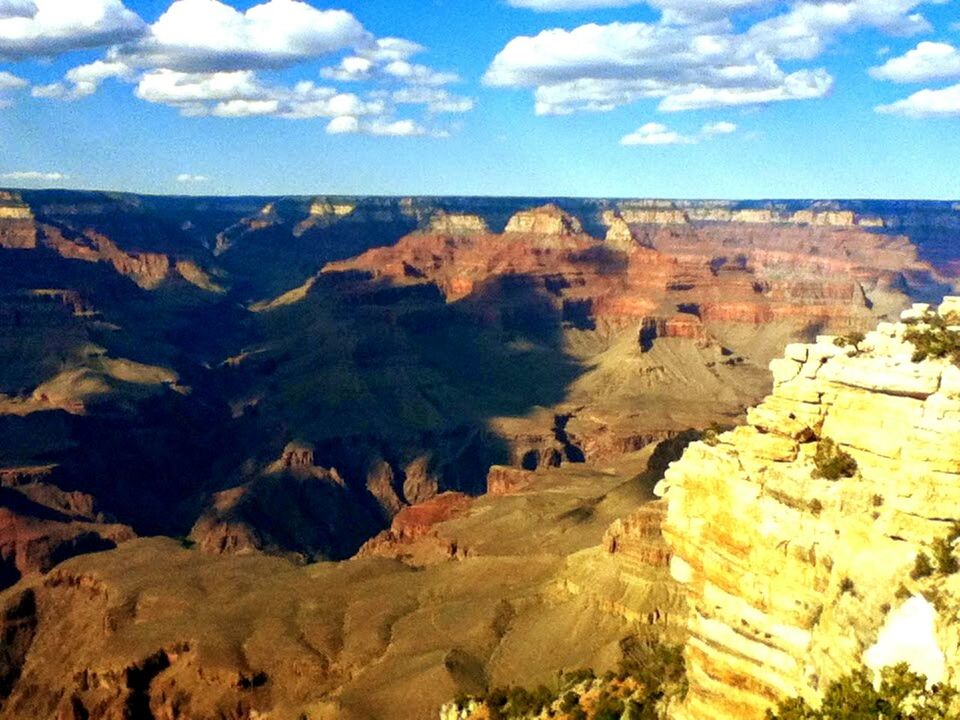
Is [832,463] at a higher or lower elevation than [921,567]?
higher

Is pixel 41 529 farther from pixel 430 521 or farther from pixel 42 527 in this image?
pixel 430 521

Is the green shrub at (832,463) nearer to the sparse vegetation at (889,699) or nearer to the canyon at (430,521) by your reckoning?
the canyon at (430,521)

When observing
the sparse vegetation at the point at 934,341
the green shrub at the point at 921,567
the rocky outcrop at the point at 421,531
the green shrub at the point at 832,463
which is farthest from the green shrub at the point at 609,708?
→ the rocky outcrop at the point at 421,531

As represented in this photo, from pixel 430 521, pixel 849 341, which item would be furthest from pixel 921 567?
pixel 430 521

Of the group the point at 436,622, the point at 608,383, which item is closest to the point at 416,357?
the point at 608,383

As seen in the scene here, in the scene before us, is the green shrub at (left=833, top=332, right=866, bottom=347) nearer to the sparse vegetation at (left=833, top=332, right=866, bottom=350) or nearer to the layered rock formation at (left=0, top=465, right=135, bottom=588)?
the sparse vegetation at (left=833, top=332, right=866, bottom=350)

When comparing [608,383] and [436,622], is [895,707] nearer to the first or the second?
[436,622]

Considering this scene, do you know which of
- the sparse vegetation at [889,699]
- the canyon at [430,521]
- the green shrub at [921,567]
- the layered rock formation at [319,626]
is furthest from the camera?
the layered rock formation at [319,626]

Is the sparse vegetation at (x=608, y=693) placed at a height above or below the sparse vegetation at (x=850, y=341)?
below
